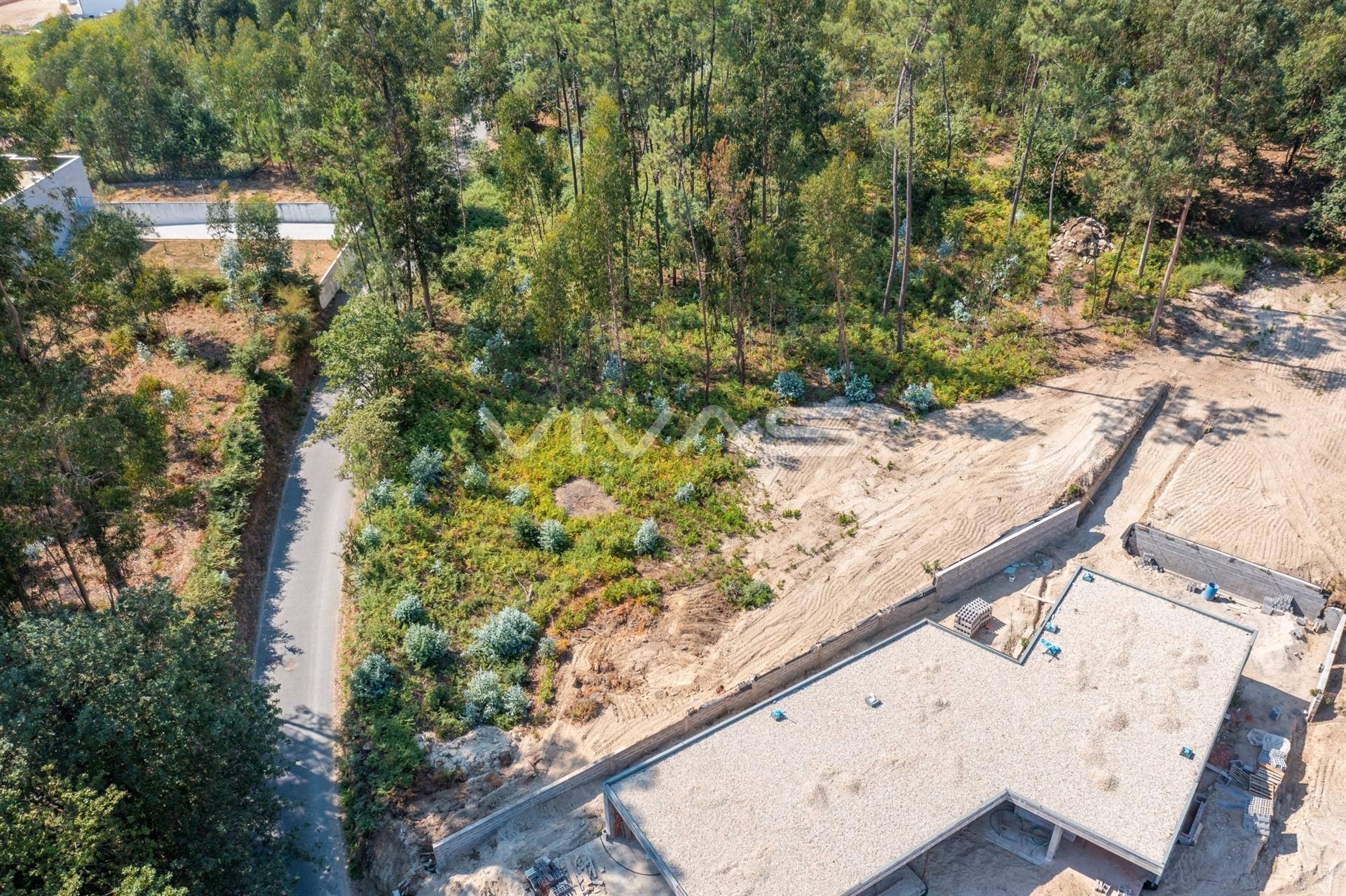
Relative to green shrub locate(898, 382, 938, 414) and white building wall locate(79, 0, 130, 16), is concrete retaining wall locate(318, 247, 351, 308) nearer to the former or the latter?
green shrub locate(898, 382, 938, 414)

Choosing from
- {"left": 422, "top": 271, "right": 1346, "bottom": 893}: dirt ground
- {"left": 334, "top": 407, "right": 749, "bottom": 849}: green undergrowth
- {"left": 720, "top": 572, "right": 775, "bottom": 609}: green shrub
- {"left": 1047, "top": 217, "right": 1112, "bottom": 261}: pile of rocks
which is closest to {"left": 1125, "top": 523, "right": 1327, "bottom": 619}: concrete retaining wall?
{"left": 422, "top": 271, "right": 1346, "bottom": 893}: dirt ground

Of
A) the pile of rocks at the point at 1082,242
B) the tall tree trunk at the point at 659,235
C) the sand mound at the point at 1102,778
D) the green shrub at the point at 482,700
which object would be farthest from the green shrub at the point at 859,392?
the green shrub at the point at 482,700

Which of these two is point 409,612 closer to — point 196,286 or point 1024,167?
point 196,286

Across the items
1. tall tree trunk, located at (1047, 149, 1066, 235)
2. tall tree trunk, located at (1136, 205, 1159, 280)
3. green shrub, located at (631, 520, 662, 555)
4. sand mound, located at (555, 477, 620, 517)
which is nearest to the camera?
green shrub, located at (631, 520, 662, 555)

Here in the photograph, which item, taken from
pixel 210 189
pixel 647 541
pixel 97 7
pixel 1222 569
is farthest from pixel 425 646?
pixel 97 7

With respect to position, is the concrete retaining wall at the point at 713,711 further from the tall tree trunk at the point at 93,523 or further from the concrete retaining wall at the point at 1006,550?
the tall tree trunk at the point at 93,523
